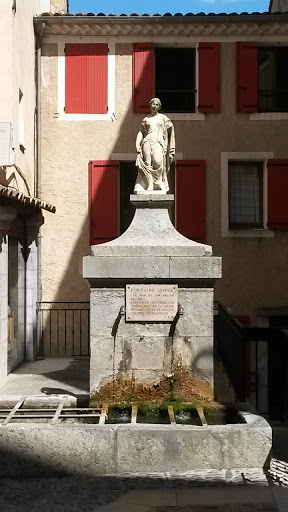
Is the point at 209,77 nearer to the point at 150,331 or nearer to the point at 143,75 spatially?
the point at 143,75

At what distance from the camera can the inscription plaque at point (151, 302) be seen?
22.2 feet

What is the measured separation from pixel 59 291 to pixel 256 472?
7803 mm

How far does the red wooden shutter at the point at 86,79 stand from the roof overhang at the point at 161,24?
14.8 inches

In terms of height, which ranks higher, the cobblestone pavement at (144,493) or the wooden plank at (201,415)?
the wooden plank at (201,415)

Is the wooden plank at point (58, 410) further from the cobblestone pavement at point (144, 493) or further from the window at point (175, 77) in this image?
the window at point (175, 77)

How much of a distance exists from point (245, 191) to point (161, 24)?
13.5 ft

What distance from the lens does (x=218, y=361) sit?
990cm

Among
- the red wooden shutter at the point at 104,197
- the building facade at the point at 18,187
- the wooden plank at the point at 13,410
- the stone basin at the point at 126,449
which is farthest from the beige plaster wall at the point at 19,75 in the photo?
the stone basin at the point at 126,449

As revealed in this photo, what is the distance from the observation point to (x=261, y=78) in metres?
13.2

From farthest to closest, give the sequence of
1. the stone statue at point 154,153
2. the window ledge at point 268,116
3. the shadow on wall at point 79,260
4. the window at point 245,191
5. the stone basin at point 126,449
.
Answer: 1. the window at point 245,191
2. the window ledge at point 268,116
3. the shadow on wall at point 79,260
4. the stone statue at point 154,153
5. the stone basin at point 126,449

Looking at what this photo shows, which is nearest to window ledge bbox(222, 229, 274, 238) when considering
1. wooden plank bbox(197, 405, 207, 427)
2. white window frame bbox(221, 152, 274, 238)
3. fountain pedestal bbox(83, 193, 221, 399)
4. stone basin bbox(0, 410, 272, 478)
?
white window frame bbox(221, 152, 274, 238)

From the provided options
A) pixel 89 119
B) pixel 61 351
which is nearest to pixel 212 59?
pixel 89 119

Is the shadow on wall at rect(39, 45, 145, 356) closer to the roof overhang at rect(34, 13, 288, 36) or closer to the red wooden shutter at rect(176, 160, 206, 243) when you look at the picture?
the roof overhang at rect(34, 13, 288, 36)

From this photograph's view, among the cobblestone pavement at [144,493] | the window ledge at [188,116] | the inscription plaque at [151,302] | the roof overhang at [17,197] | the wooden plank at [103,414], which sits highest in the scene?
the window ledge at [188,116]
